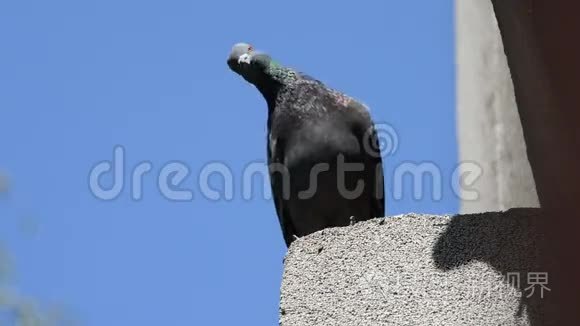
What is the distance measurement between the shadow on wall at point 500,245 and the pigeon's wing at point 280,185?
3140mm

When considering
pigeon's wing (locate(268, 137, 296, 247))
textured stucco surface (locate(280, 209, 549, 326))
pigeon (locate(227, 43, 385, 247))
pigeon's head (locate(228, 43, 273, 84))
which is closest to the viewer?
textured stucco surface (locate(280, 209, 549, 326))

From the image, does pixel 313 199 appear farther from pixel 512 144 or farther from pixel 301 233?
pixel 512 144

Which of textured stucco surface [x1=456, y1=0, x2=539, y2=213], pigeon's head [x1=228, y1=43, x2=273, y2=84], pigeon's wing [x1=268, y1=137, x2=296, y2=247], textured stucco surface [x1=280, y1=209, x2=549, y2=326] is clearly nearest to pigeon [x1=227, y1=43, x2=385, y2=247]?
pigeon's wing [x1=268, y1=137, x2=296, y2=247]

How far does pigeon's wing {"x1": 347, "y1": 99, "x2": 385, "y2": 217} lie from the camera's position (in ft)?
24.1

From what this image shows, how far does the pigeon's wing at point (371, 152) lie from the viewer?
7.34 metres

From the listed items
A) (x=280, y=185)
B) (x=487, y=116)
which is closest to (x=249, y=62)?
(x=280, y=185)

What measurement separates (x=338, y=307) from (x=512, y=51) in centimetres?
115

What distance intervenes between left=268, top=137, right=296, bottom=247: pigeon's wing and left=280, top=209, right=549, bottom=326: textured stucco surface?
2862mm

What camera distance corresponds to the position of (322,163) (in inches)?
291

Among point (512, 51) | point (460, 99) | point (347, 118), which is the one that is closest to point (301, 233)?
point (347, 118)

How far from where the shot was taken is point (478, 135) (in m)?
8.99

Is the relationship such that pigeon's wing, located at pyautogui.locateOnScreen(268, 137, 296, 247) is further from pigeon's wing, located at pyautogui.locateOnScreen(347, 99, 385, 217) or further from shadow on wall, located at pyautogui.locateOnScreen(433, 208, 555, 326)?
shadow on wall, located at pyautogui.locateOnScreen(433, 208, 555, 326)

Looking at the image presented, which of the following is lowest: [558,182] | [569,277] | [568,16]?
[569,277]

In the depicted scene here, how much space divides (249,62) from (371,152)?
1.34 m
